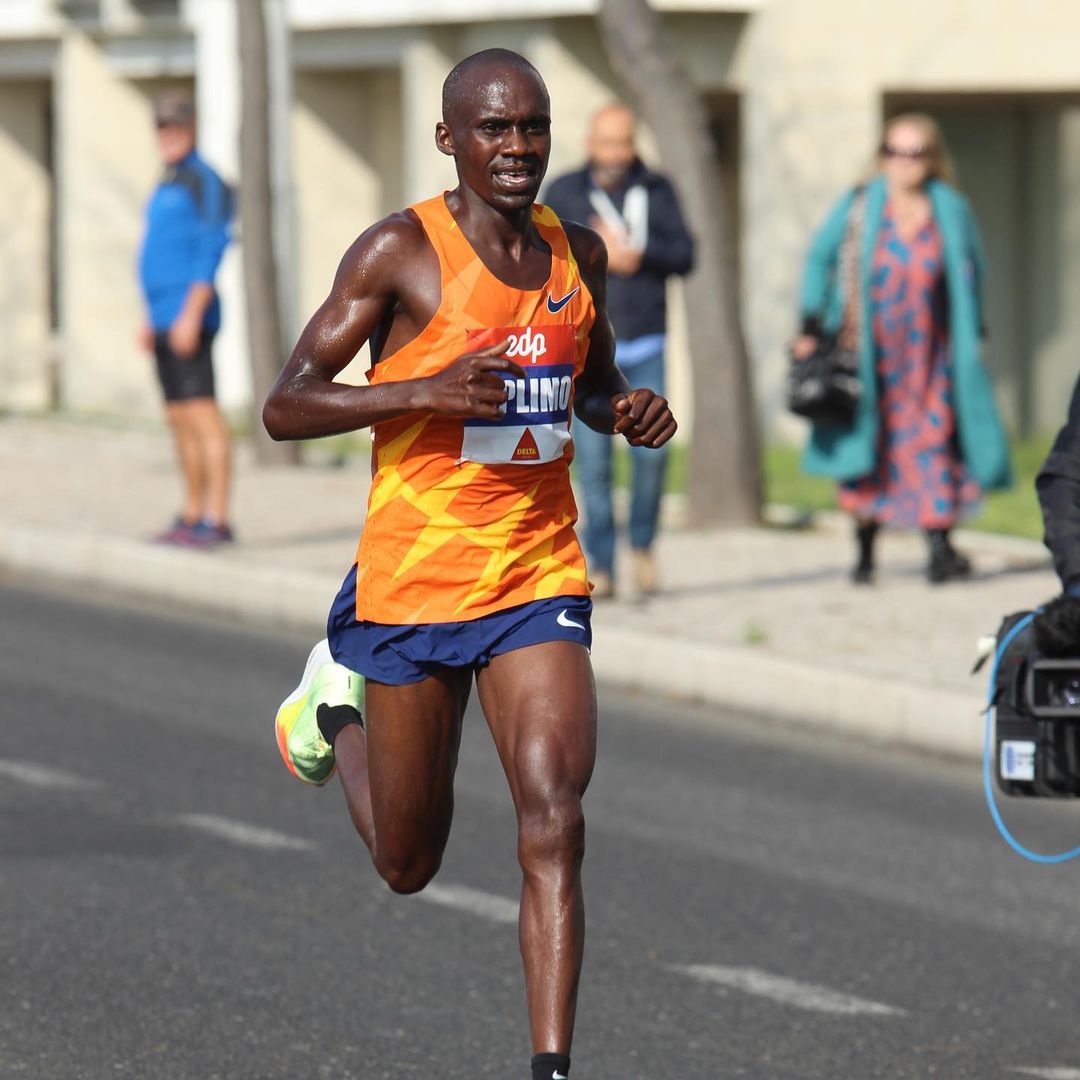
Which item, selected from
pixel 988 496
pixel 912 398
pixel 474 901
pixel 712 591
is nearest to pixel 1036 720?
pixel 474 901

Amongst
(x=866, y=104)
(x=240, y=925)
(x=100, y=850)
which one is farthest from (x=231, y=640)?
(x=866, y=104)

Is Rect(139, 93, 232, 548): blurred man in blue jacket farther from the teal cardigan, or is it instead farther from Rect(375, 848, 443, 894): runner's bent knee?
Rect(375, 848, 443, 894): runner's bent knee

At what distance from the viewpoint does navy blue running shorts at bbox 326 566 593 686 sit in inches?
183

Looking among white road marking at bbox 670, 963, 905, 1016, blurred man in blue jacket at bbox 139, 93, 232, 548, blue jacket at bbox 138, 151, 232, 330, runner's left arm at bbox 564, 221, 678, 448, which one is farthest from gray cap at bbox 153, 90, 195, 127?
runner's left arm at bbox 564, 221, 678, 448

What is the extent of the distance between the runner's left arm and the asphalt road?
1.31 meters

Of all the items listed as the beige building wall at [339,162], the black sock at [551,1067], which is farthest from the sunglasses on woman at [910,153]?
the beige building wall at [339,162]

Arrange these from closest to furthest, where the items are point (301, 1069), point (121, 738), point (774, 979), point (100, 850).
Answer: point (301, 1069) < point (774, 979) < point (100, 850) < point (121, 738)

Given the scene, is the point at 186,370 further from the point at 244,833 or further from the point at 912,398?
the point at 244,833

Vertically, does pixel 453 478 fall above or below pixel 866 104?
below

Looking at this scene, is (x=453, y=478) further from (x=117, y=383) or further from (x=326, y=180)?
(x=117, y=383)

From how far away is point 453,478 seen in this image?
4648 millimetres

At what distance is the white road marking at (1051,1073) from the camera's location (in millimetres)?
5277

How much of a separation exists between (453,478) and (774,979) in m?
1.90

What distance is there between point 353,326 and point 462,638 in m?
0.58
